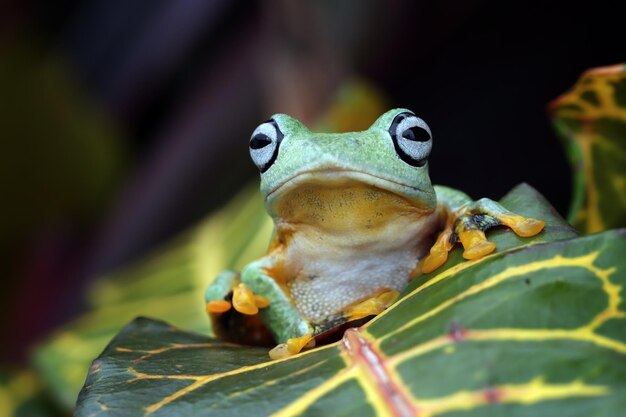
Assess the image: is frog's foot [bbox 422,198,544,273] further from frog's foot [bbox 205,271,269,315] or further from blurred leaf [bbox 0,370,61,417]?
blurred leaf [bbox 0,370,61,417]

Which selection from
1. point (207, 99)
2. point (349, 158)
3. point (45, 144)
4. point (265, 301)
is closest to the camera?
point (349, 158)

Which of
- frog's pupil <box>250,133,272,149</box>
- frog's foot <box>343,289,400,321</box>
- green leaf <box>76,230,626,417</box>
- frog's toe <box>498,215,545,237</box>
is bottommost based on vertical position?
green leaf <box>76,230,626,417</box>

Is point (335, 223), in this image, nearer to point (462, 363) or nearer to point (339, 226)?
point (339, 226)

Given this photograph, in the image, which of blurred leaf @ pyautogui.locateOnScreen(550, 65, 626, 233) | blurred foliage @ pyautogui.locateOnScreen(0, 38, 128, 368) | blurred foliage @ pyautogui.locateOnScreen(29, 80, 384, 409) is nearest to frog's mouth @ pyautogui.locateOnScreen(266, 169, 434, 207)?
blurred leaf @ pyautogui.locateOnScreen(550, 65, 626, 233)

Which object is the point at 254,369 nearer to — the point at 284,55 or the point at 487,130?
the point at 284,55

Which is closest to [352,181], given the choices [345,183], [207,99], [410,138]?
[345,183]

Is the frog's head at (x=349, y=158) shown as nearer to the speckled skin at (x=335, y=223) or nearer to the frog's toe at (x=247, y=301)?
the speckled skin at (x=335, y=223)

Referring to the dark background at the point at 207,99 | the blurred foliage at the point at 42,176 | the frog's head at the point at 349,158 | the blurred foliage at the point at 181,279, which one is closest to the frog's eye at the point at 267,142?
the frog's head at the point at 349,158

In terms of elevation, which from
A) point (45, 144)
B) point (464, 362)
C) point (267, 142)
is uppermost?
point (45, 144)
